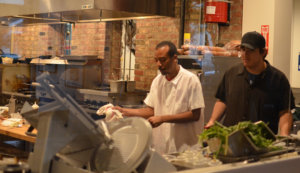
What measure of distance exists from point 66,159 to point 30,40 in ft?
12.8

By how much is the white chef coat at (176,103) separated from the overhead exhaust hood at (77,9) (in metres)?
1.79

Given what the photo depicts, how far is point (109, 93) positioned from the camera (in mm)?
4992

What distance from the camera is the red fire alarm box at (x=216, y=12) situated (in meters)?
4.98

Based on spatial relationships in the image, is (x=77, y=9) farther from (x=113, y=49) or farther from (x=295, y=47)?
(x=295, y=47)

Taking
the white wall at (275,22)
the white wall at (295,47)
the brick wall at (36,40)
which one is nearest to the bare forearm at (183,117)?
the white wall at (275,22)

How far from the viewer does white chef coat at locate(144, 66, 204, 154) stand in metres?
3.04

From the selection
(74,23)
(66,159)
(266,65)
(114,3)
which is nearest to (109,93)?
(114,3)

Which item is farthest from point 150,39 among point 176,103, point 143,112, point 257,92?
point 257,92

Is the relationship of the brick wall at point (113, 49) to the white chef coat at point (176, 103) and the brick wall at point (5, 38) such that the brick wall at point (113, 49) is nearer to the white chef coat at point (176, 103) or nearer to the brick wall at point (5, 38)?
the brick wall at point (5, 38)

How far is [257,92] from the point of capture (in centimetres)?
282

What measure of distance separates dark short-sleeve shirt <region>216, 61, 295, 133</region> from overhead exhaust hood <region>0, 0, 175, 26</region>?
2.29 meters

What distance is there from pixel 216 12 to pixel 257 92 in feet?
7.71

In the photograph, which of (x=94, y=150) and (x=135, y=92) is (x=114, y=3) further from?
(x=94, y=150)

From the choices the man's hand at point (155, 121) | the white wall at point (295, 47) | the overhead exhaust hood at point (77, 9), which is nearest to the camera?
the man's hand at point (155, 121)
